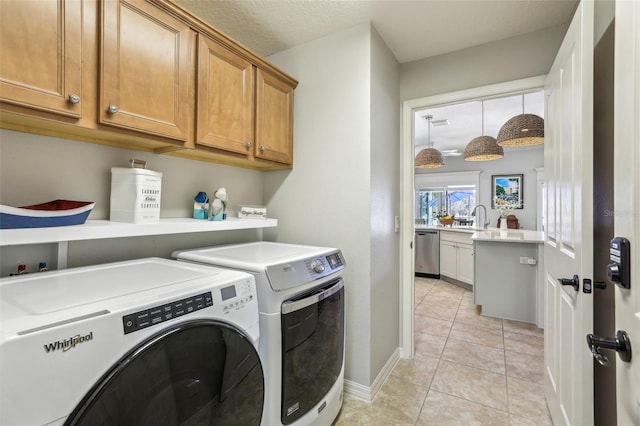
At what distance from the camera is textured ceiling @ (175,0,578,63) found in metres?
1.77

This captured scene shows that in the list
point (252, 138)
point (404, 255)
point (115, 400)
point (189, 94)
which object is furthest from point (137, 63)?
point (404, 255)

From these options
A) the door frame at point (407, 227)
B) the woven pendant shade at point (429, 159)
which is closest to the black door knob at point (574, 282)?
the door frame at point (407, 227)

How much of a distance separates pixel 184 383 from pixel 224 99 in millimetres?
1383

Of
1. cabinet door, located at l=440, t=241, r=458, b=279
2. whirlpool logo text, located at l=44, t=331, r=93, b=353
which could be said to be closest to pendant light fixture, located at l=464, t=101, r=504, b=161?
cabinet door, located at l=440, t=241, r=458, b=279

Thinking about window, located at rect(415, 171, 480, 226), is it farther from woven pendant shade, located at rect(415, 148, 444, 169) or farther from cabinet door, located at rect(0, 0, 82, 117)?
cabinet door, located at rect(0, 0, 82, 117)

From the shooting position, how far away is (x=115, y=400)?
2.42 ft

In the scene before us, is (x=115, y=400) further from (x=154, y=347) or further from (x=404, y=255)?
(x=404, y=255)

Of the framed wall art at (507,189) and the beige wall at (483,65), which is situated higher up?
the beige wall at (483,65)

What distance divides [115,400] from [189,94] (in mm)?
1301

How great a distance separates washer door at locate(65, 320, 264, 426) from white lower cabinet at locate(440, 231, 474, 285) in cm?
402

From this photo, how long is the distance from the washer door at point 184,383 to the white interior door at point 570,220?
1.29m

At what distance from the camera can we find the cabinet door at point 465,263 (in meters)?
4.41

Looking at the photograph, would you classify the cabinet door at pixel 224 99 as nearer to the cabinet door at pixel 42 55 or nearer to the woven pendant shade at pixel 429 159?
the cabinet door at pixel 42 55

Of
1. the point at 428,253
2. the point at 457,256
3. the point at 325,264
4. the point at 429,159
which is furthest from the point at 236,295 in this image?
the point at 428,253
